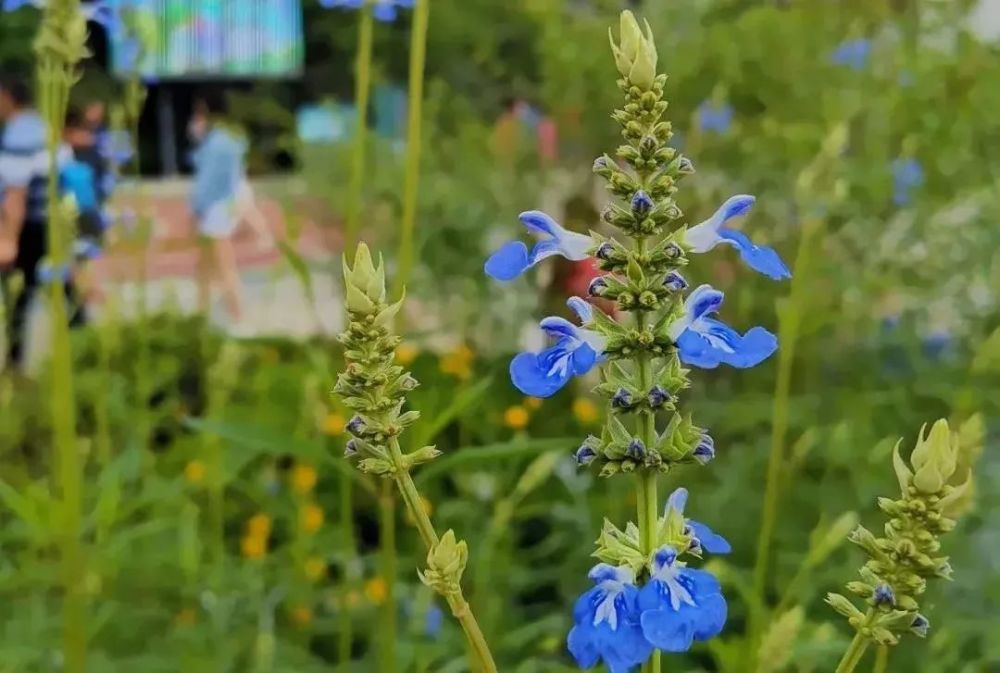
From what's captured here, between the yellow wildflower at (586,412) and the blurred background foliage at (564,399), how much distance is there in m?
0.04

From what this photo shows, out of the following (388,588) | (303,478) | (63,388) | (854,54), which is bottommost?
(303,478)

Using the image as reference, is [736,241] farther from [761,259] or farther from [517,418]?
[517,418]

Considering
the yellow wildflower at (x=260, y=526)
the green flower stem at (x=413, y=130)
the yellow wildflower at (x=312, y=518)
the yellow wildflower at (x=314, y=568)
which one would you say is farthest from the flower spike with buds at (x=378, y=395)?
the yellow wildflower at (x=260, y=526)

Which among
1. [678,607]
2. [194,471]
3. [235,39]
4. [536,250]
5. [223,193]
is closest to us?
[678,607]

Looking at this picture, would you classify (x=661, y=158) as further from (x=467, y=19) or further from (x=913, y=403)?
(x=467, y=19)

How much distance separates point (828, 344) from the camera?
106 inches

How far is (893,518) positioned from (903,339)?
2.12m

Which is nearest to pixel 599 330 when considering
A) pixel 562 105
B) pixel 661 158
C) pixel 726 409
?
pixel 661 158

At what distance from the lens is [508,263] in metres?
0.52

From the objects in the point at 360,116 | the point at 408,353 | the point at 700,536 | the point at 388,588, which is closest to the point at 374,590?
the point at 388,588

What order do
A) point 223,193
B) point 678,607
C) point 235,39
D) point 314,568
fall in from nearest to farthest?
point 678,607
point 314,568
point 223,193
point 235,39

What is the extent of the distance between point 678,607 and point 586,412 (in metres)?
2.01

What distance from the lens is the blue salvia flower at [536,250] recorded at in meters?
0.52

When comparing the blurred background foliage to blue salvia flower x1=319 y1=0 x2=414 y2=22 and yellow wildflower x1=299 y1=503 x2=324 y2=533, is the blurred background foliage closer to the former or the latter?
yellow wildflower x1=299 y1=503 x2=324 y2=533
